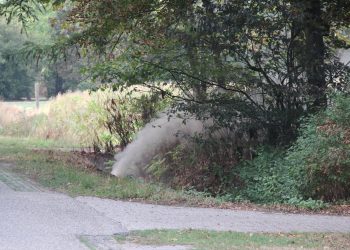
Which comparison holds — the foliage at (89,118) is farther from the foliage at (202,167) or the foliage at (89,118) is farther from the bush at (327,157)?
the bush at (327,157)

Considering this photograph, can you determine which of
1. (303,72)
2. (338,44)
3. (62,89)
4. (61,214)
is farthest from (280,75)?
(62,89)

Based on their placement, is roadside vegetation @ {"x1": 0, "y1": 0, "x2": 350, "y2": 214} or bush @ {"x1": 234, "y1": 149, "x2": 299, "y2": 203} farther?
bush @ {"x1": 234, "y1": 149, "x2": 299, "y2": 203}

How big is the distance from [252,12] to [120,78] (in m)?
3.56

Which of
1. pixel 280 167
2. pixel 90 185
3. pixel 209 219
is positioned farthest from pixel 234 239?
pixel 280 167

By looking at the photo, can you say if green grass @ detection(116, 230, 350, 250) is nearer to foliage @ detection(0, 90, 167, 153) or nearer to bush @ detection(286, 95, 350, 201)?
bush @ detection(286, 95, 350, 201)

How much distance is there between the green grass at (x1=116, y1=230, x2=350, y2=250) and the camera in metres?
7.73

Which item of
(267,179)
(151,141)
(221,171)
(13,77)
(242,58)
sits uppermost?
(242,58)

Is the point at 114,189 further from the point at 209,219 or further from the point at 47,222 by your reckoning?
the point at 47,222

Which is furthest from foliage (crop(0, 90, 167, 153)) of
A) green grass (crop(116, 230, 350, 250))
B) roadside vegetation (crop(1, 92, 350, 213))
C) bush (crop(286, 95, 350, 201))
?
green grass (crop(116, 230, 350, 250))

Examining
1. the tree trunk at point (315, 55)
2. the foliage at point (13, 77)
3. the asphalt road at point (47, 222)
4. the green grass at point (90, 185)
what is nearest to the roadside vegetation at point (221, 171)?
the green grass at point (90, 185)

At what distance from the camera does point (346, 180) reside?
38.3 ft

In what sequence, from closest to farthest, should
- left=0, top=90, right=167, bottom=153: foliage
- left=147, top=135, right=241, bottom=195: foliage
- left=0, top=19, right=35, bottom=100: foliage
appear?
left=147, top=135, right=241, bottom=195: foliage → left=0, top=90, right=167, bottom=153: foliage → left=0, top=19, right=35, bottom=100: foliage

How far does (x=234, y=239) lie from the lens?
26.5 feet

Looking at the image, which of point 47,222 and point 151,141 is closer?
point 47,222
